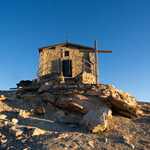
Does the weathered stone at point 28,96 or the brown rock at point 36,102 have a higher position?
the weathered stone at point 28,96

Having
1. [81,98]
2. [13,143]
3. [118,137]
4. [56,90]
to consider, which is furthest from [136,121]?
[13,143]

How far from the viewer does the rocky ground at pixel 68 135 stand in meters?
3.42

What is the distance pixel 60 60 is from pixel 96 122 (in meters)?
11.3

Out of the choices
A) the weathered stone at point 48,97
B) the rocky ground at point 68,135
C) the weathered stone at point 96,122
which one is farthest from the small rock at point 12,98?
the weathered stone at point 96,122

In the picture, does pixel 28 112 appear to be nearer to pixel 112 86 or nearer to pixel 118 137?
pixel 118 137

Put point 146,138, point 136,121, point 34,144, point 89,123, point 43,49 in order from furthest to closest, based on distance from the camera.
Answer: point 43,49
point 136,121
point 89,123
point 146,138
point 34,144

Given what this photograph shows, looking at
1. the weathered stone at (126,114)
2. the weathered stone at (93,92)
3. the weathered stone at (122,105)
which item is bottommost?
the weathered stone at (126,114)

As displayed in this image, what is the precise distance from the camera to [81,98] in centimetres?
644

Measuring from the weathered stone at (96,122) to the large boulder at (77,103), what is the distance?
51.2 inches

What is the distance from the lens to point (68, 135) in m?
3.93

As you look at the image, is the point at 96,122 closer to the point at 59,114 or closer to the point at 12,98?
the point at 59,114

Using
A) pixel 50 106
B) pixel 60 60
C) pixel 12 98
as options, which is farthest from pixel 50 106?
pixel 60 60

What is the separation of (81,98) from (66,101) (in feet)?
2.63

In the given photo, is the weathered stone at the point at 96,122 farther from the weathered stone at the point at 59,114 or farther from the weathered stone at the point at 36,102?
the weathered stone at the point at 36,102
